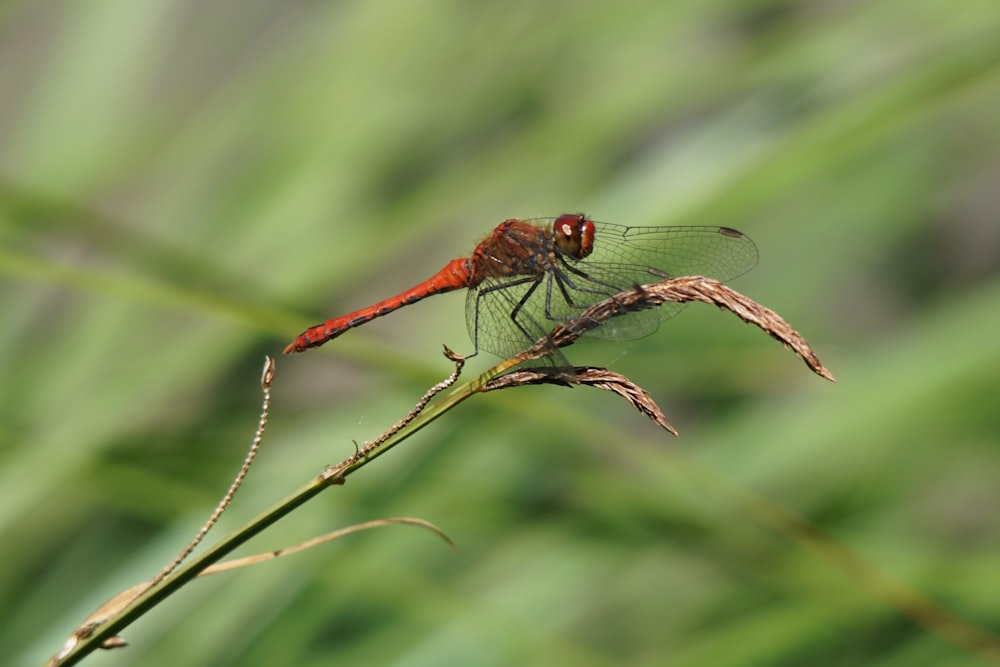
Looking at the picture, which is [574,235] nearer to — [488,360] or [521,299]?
[521,299]

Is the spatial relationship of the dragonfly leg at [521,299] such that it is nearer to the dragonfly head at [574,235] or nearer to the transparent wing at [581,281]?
the transparent wing at [581,281]

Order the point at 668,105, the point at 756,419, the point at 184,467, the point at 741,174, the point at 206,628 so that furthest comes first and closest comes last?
1. the point at 668,105
2. the point at 756,419
3. the point at 741,174
4. the point at 184,467
5. the point at 206,628

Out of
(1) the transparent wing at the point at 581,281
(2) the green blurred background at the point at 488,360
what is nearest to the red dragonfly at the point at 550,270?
(1) the transparent wing at the point at 581,281

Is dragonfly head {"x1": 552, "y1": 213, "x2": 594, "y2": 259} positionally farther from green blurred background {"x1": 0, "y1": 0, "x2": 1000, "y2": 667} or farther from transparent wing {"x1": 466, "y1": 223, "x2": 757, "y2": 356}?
green blurred background {"x1": 0, "y1": 0, "x2": 1000, "y2": 667}

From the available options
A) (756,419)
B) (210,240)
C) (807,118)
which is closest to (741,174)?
(807,118)

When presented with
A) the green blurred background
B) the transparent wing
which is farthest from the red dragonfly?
the green blurred background

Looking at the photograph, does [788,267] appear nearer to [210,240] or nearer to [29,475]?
[210,240]
